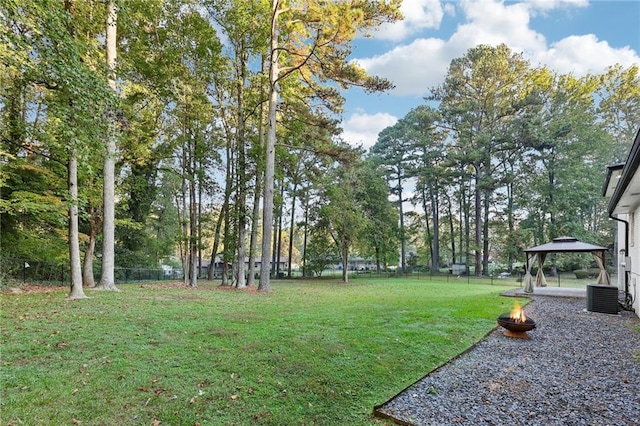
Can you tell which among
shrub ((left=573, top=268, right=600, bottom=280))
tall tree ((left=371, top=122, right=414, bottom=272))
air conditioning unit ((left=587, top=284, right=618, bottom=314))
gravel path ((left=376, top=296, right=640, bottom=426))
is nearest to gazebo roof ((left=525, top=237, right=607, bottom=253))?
air conditioning unit ((left=587, top=284, right=618, bottom=314))

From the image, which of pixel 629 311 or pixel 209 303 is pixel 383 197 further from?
pixel 209 303

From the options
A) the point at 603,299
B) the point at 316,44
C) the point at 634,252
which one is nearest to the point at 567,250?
the point at 634,252

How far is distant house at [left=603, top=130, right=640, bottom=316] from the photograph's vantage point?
192 inches

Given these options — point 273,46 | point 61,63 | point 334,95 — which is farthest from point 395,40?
point 61,63

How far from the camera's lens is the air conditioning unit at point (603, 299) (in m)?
8.07

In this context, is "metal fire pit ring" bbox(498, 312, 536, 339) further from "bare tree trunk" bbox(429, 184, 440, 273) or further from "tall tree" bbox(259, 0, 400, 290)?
"bare tree trunk" bbox(429, 184, 440, 273)

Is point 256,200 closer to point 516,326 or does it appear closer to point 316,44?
point 316,44

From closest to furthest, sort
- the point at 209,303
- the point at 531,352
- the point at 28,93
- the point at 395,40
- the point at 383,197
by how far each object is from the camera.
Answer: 1. the point at 531,352
2. the point at 209,303
3. the point at 28,93
4. the point at 395,40
5. the point at 383,197

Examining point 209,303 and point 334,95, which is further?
point 334,95

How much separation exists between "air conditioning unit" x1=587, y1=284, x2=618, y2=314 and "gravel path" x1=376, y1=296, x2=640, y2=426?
105 inches

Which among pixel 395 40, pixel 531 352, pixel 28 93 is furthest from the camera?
pixel 395 40

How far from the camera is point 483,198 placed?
27.9m

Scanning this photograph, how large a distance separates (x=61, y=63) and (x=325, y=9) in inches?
319

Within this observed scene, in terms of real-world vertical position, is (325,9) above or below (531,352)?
above
